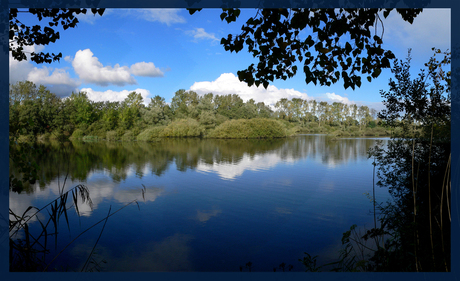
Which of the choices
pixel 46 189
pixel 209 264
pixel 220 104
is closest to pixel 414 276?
pixel 209 264

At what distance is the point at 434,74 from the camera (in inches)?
147

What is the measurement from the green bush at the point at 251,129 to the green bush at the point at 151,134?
449cm

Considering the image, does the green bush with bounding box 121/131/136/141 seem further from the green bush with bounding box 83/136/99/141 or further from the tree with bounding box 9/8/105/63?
the tree with bounding box 9/8/105/63

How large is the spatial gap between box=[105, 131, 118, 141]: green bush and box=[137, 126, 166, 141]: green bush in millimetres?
1780

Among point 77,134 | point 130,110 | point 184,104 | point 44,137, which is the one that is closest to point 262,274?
point 184,104

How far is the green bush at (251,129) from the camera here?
68.4 ft

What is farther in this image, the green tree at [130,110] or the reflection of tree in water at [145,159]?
the green tree at [130,110]

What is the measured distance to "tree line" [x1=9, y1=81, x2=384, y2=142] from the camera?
17.1m

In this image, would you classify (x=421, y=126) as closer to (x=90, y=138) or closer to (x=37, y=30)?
(x=37, y=30)

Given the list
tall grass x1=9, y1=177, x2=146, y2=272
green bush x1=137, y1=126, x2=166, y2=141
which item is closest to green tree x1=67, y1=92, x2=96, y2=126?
green bush x1=137, y1=126, x2=166, y2=141

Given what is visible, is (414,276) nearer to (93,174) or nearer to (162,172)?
(162,172)

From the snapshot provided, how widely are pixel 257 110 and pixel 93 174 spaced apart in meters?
13.3

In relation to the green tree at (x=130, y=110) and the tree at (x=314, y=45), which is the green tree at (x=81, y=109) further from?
the tree at (x=314, y=45)

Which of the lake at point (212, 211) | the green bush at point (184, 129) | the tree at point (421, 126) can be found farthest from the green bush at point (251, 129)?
the tree at point (421, 126)
